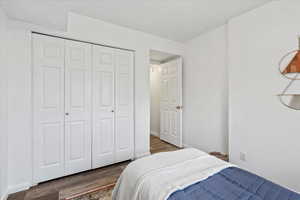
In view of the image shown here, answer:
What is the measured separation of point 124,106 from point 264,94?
7.19ft

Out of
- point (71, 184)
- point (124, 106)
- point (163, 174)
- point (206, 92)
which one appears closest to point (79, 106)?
point (124, 106)

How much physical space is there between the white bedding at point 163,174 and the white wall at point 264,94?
109cm

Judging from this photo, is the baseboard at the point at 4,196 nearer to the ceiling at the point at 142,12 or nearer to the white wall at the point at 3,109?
the white wall at the point at 3,109

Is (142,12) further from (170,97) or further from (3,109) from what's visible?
(3,109)

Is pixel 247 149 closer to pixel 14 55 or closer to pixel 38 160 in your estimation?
pixel 38 160

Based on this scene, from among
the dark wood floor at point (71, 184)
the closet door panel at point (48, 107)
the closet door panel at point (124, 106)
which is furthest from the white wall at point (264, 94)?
the closet door panel at point (48, 107)

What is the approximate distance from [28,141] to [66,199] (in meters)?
0.92

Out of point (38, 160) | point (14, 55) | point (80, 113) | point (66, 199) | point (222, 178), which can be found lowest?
point (66, 199)

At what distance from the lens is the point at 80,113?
7.38ft

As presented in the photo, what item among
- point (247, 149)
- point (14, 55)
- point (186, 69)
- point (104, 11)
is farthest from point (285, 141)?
point (14, 55)

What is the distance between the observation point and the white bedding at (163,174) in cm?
97

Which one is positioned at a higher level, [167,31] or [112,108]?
[167,31]

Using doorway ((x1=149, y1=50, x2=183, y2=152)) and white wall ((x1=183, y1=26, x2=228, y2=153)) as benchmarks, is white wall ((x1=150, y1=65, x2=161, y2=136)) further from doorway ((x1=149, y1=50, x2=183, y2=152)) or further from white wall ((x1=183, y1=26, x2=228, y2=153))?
white wall ((x1=183, y1=26, x2=228, y2=153))

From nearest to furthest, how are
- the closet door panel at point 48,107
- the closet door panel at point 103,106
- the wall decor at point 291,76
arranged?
the wall decor at point 291,76 < the closet door panel at point 48,107 < the closet door panel at point 103,106
